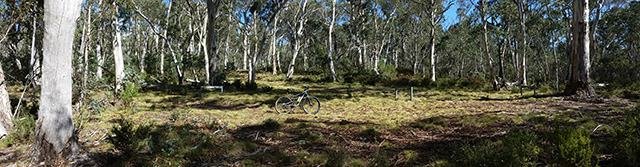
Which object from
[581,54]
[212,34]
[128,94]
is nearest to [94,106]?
[128,94]

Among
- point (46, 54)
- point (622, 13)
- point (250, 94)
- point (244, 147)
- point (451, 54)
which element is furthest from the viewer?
point (451, 54)

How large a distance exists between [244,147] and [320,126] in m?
2.06

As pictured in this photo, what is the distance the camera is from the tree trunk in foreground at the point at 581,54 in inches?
360

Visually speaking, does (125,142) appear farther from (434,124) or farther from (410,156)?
(434,124)

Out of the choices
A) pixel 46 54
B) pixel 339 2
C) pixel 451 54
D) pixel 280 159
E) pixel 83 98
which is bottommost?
pixel 280 159

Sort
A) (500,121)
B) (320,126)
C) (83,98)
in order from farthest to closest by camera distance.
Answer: (83,98) < (320,126) < (500,121)

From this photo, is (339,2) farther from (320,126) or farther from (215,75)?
(320,126)

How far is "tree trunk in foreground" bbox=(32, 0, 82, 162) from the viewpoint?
3598 millimetres

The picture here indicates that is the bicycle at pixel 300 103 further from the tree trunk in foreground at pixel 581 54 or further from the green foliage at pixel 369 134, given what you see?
the tree trunk in foreground at pixel 581 54

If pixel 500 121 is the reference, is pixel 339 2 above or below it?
above

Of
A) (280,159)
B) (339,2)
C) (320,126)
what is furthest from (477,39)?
(280,159)

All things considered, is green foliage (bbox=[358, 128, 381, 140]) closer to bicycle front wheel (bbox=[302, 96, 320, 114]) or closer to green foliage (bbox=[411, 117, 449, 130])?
green foliage (bbox=[411, 117, 449, 130])

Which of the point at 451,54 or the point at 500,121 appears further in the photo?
the point at 451,54

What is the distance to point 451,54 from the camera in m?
44.2
